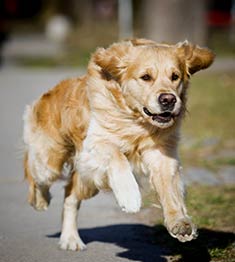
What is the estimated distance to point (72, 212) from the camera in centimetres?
698

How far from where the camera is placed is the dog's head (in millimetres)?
5984

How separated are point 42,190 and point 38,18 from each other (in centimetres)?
4168

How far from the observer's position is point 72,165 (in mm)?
7098

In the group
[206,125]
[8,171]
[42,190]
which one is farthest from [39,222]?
[206,125]

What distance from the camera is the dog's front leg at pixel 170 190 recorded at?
5.64 meters

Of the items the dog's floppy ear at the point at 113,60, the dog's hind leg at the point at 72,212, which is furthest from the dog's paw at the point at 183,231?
the dog's floppy ear at the point at 113,60

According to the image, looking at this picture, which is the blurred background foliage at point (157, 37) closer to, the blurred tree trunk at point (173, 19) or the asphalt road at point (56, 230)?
the blurred tree trunk at point (173, 19)

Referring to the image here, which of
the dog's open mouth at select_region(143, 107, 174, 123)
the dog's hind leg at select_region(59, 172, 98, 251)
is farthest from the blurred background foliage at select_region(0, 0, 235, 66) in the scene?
the dog's open mouth at select_region(143, 107, 174, 123)

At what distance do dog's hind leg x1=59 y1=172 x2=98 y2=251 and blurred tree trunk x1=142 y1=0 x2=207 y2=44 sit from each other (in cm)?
1640

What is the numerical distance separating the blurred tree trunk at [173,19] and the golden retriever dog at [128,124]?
651 inches

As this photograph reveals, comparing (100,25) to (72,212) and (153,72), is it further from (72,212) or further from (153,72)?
(153,72)

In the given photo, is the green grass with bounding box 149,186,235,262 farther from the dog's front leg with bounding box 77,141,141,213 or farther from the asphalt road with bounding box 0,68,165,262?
the dog's front leg with bounding box 77,141,141,213

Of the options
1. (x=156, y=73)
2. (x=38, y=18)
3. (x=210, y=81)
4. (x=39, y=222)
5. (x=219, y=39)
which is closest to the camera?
(x=156, y=73)

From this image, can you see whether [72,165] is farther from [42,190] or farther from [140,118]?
[140,118]
